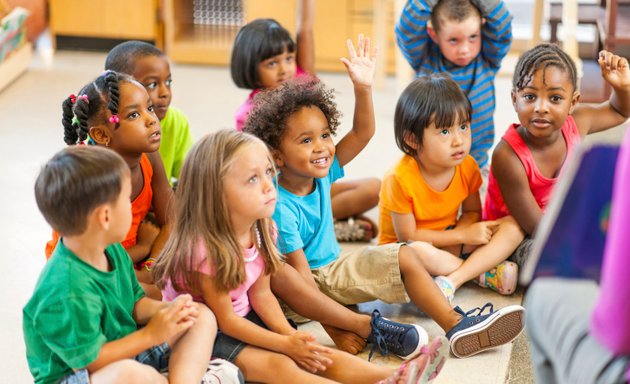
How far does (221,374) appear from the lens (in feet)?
5.88

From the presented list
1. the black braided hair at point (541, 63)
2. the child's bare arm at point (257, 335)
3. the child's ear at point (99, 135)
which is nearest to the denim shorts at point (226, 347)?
the child's bare arm at point (257, 335)

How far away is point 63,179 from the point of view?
1577 mm

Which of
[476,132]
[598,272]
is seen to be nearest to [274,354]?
[598,272]

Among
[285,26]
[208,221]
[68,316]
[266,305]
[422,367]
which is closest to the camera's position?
[68,316]

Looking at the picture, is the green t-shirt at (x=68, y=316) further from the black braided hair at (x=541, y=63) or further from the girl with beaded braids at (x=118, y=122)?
the black braided hair at (x=541, y=63)

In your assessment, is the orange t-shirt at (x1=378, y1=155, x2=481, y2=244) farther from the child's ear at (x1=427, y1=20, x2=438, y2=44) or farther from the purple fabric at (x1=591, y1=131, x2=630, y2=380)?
the purple fabric at (x1=591, y1=131, x2=630, y2=380)

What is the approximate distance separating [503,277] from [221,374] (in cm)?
86

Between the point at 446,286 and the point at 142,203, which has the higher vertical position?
the point at 142,203

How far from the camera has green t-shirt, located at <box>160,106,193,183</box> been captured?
8.48 ft

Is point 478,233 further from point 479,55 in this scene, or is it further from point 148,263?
point 148,263

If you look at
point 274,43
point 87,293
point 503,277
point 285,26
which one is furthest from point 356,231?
point 285,26

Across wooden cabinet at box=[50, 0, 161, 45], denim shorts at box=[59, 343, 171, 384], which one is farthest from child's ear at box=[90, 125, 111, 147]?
Result: wooden cabinet at box=[50, 0, 161, 45]

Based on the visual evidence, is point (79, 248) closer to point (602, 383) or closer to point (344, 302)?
point (344, 302)

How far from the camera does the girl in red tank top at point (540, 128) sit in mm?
2291
